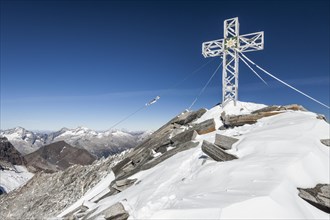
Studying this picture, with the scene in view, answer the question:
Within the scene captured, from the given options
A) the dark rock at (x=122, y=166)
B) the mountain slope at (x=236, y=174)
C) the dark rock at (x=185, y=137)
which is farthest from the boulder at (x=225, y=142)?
the dark rock at (x=122, y=166)

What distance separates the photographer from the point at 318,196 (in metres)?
9.48

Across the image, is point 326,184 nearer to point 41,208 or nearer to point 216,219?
point 216,219

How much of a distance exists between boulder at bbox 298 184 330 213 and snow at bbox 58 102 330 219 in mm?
190

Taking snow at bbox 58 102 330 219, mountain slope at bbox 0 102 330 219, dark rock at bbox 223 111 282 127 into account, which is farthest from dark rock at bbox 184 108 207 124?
snow at bbox 58 102 330 219

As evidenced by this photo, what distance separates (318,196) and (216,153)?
15.2ft

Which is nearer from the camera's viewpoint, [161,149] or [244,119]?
[244,119]

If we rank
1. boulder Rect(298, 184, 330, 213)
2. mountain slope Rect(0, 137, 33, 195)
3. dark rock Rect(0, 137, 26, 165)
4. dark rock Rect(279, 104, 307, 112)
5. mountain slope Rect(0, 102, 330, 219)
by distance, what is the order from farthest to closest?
dark rock Rect(0, 137, 26, 165), mountain slope Rect(0, 137, 33, 195), dark rock Rect(279, 104, 307, 112), boulder Rect(298, 184, 330, 213), mountain slope Rect(0, 102, 330, 219)

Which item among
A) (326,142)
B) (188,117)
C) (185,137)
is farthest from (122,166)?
(326,142)

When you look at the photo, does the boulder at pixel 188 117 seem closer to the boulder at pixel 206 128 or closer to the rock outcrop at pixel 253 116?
the rock outcrop at pixel 253 116

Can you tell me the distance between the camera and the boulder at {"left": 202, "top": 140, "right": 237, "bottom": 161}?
497 inches

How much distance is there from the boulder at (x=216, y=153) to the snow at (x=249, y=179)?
0.31m

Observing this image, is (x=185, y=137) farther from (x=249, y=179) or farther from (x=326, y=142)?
Result: (x=249, y=179)

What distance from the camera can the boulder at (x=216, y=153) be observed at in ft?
41.4

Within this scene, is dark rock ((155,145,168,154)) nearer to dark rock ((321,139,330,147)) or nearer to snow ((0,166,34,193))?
dark rock ((321,139,330,147))
